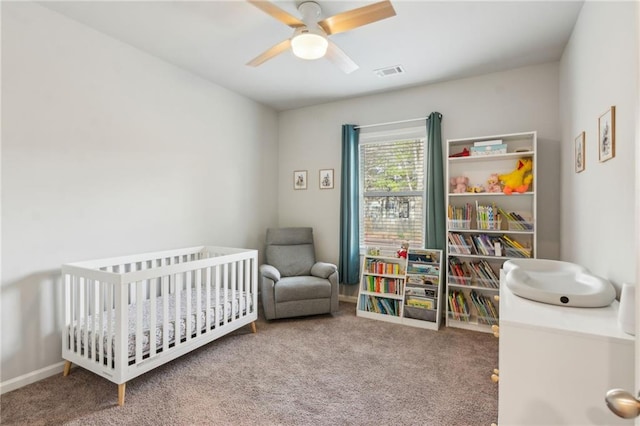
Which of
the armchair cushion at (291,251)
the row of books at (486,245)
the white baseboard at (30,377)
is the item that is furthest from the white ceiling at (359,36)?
the white baseboard at (30,377)

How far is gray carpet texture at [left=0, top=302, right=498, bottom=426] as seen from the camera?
5.78 feet

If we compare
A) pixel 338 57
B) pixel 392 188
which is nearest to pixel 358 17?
Result: pixel 338 57

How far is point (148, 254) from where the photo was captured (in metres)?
2.73

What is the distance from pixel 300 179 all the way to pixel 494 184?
93.5 inches

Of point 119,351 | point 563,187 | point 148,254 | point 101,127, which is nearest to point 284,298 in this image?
point 148,254

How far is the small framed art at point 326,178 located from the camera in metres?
4.08

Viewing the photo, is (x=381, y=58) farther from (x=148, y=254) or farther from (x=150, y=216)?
(x=148, y=254)

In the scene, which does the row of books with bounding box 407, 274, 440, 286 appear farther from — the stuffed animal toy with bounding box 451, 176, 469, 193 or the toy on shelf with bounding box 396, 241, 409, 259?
the stuffed animal toy with bounding box 451, 176, 469, 193

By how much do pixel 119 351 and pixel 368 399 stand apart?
156cm

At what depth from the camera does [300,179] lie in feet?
14.1

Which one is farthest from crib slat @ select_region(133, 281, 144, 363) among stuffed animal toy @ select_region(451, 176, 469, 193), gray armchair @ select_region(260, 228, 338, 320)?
stuffed animal toy @ select_region(451, 176, 469, 193)

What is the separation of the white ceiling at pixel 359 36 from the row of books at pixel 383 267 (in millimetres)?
2034

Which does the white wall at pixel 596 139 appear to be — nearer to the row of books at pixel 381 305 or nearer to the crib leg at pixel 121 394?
the row of books at pixel 381 305

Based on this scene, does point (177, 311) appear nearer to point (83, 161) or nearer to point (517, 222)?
point (83, 161)
